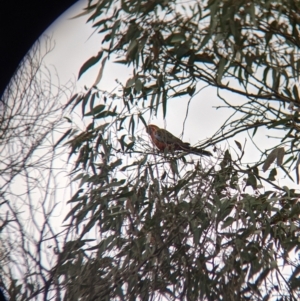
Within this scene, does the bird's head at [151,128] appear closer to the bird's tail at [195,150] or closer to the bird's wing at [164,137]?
the bird's wing at [164,137]

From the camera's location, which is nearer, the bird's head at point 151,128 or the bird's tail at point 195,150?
the bird's head at point 151,128

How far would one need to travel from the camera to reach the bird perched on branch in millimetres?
2129

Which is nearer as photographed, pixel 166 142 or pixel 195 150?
pixel 166 142

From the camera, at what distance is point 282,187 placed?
84.8 inches

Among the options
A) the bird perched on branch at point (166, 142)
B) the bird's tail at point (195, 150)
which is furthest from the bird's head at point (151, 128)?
the bird's tail at point (195, 150)

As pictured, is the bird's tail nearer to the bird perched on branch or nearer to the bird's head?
the bird perched on branch

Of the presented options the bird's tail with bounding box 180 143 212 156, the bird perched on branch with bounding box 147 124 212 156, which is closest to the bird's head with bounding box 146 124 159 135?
the bird perched on branch with bounding box 147 124 212 156

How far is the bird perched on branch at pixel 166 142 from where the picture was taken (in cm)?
213

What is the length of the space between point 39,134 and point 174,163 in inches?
41.9

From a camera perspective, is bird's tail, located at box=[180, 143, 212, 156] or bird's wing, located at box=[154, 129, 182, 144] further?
bird's tail, located at box=[180, 143, 212, 156]

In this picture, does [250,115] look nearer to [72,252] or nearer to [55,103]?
[72,252]

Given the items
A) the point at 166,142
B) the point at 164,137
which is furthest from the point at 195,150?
the point at 166,142

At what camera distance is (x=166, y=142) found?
2.07 meters

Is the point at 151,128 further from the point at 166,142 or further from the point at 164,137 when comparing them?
the point at 166,142
